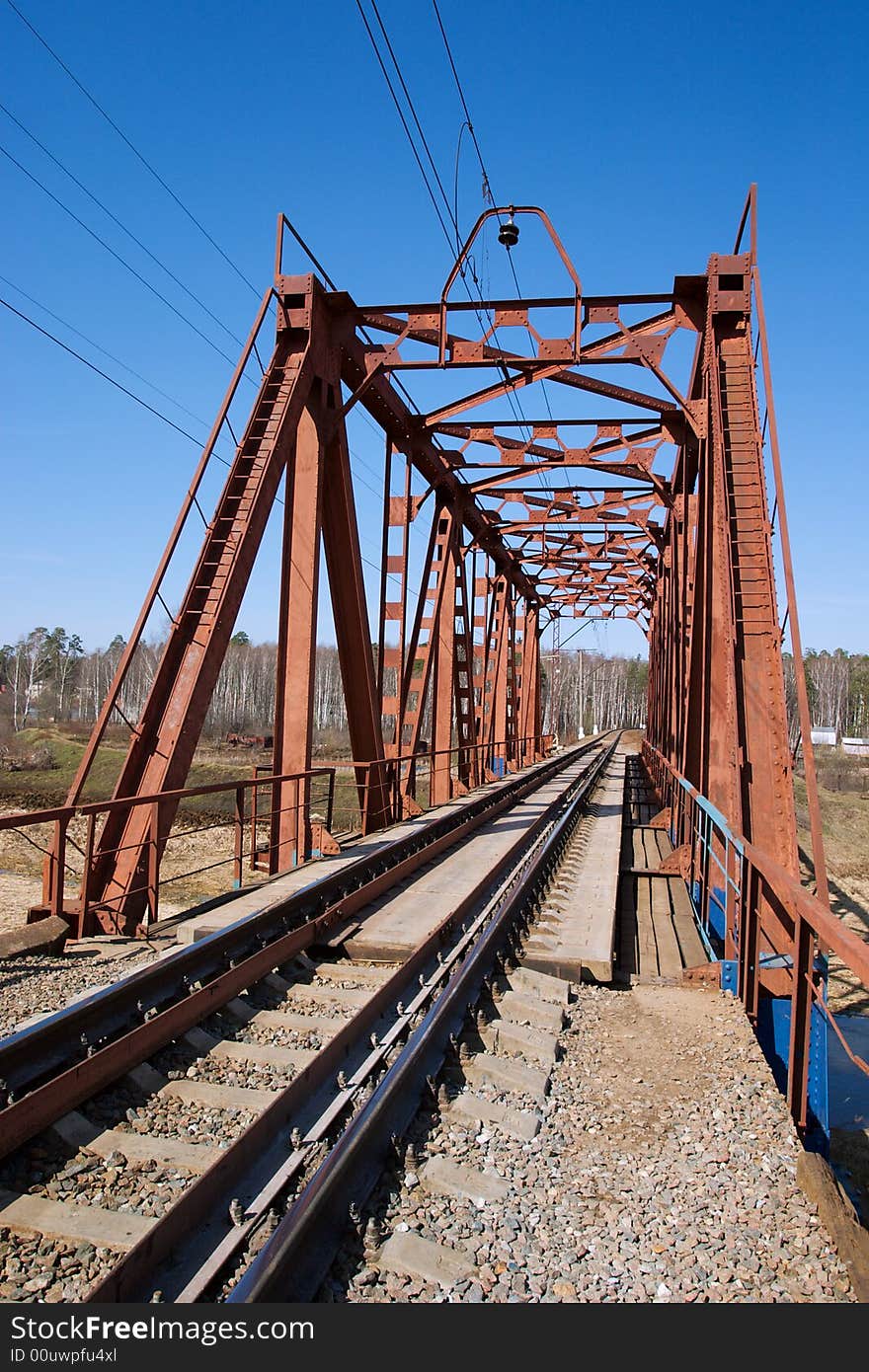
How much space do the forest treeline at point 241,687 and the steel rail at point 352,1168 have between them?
200 feet

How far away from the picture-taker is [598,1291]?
2.79 m

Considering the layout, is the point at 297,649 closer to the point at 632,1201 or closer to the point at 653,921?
the point at 653,921

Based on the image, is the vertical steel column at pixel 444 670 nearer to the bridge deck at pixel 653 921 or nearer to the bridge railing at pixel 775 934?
the bridge deck at pixel 653 921

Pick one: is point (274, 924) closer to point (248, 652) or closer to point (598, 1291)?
point (598, 1291)

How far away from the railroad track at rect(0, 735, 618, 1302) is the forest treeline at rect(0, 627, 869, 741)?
60.6 meters

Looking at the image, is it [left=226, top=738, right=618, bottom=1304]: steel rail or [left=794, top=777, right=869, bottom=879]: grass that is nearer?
[left=226, top=738, right=618, bottom=1304]: steel rail

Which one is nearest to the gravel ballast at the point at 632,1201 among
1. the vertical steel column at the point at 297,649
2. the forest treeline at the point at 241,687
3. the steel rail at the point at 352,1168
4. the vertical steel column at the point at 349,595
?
the steel rail at the point at 352,1168

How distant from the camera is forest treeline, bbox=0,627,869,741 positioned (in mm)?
80750

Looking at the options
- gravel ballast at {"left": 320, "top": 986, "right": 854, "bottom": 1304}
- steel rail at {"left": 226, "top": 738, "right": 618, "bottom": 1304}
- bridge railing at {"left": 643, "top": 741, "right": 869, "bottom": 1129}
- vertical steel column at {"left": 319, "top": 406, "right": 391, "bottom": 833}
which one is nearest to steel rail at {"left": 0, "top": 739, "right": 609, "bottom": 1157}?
steel rail at {"left": 226, "top": 738, "right": 618, "bottom": 1304}

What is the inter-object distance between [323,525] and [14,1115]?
894 cm

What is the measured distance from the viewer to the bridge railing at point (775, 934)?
3.57m

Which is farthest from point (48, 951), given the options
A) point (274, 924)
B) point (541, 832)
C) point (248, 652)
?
point (248, 652)

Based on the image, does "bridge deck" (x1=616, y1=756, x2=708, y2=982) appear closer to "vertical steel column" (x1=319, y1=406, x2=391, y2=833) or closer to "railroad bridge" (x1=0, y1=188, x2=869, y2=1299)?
"railroad bridge" (x1=0, y1=188, x2=869, y2=1299)

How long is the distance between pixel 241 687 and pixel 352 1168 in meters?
82.5
